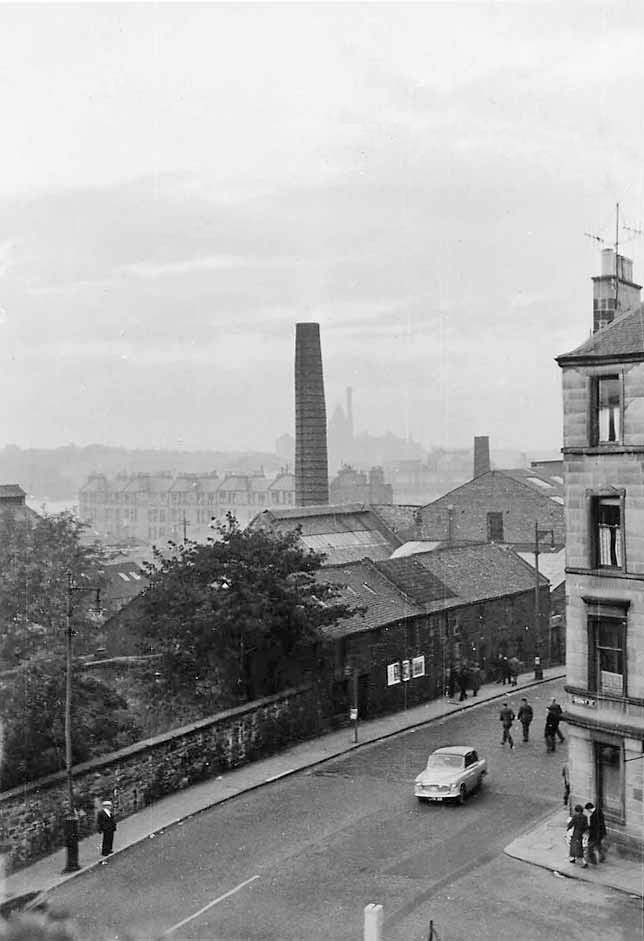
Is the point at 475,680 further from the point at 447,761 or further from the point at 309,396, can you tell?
the point at 309,396

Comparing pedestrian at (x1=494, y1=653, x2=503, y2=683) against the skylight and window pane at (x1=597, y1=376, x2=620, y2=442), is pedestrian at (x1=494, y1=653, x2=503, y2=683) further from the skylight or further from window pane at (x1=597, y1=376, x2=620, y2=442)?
window pane at (x1=597, y1=376, x2=620, y2=442)

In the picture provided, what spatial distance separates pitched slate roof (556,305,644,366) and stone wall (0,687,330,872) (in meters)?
15.0

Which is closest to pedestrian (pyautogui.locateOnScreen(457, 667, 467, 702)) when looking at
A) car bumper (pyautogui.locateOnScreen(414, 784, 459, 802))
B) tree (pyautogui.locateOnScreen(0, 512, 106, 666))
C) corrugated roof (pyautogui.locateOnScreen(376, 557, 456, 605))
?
corrugated roof (pyautogui.locateOnScreen(376, 557, 456, 605))

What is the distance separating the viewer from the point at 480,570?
166 feet

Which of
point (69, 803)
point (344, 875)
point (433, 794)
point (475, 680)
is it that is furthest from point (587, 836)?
point (475, 680)

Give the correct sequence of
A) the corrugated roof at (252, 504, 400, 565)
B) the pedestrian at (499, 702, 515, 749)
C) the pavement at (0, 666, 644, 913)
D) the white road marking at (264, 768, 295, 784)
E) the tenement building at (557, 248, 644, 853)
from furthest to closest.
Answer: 1. the corrugated roof at (252, 504, 400, 565)
2. the pedestrian at (499, 702, 515, 749)
3. the white road marking at (264, 768, 295, 784)
4. the tenement building at (557, 248, 644, 853)
5. the pavement at (0, 666, 644, 913)

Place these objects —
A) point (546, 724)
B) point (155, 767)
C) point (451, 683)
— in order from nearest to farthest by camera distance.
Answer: point (155, 767) < point (546, 724) < point (451, 683)

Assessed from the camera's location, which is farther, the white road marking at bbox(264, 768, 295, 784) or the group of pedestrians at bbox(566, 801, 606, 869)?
the white road marking at bbox(264, 768, 295, 784)

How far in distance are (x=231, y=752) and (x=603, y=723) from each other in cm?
1235

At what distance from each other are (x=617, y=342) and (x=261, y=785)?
15860 millimetres

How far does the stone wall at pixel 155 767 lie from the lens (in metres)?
23.8

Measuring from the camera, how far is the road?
1948 cm

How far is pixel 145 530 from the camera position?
146 metres

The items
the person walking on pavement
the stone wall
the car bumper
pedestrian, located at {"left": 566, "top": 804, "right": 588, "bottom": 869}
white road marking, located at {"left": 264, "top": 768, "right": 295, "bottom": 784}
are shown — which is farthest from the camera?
the person walking on pavement
